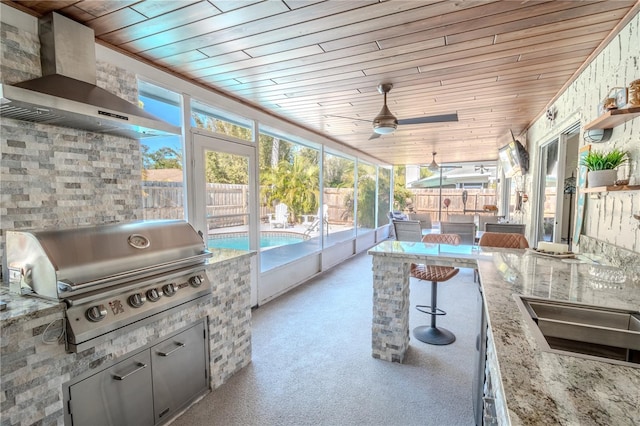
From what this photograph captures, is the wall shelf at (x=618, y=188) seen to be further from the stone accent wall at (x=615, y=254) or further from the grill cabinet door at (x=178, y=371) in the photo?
the grill cabinet door at (x=178, y=371)

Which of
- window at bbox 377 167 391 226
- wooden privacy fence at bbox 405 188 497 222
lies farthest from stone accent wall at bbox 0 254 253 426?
wooden privacy fence at bbox 405 188 497 222

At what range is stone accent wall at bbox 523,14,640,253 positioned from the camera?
172cm

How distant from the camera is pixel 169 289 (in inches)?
69.0

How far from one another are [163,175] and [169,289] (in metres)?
1.18

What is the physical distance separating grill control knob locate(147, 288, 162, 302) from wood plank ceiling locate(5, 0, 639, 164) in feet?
4.91

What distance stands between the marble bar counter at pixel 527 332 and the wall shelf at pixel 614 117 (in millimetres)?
867

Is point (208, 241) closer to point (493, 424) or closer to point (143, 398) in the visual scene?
point (143, 398)

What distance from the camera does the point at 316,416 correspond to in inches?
74.8

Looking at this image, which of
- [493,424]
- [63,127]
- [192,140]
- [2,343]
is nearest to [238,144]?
[192,140]

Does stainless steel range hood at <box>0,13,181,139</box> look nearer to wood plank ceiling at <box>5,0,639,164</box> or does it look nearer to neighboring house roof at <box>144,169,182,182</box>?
wood plank ceiling at <box>5,0,639,164</box>

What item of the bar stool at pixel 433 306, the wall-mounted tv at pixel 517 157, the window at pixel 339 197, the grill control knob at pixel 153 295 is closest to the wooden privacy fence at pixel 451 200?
the window at pixel 339 197

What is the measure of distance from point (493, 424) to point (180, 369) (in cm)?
171

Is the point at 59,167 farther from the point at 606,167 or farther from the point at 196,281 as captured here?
the point at 606,167

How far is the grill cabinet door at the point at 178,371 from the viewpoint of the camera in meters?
1.78
